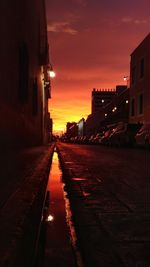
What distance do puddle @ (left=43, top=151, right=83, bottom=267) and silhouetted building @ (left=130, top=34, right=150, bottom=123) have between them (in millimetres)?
31432

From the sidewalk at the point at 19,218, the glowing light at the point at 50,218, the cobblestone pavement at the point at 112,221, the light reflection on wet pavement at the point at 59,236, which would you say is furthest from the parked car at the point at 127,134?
the glowing light at the point at 50,218

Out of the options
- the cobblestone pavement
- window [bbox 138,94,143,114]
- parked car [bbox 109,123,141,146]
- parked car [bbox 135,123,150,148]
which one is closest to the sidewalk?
the cobblestone pavement

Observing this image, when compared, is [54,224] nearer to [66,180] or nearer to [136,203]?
[136,203]

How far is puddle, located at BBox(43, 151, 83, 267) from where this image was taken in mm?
2943

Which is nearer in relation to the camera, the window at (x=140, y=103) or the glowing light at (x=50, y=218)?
the glowing light at (x=50, y=218)

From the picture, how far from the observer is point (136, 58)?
4222 cm

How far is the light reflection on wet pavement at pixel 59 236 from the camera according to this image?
9.68ft

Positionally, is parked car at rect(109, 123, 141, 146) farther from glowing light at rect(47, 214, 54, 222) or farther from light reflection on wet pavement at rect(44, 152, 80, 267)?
glowing light at rect(47, 214, 54, 222)

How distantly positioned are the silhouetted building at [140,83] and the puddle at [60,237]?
1237 inches

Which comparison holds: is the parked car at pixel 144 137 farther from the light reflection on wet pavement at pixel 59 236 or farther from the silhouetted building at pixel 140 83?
the light reflection on wet pavement at pixel 59 236

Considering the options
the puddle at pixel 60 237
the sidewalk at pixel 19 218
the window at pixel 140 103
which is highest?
the window at pixel 140 103

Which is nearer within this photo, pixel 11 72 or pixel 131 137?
pixel 11 72

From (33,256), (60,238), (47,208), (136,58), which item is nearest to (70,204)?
(47,208)

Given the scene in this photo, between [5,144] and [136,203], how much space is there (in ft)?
11.8
